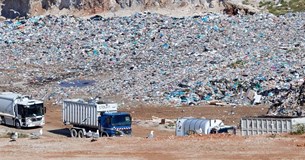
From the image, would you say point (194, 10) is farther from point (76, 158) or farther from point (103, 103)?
point (76, 158)

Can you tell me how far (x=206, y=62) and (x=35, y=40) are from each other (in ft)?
47.0

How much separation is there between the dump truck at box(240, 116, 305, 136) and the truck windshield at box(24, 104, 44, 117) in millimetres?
8693

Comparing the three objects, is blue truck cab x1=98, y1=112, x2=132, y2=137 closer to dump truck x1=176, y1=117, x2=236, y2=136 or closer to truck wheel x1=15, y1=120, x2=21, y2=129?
dump truck x1=176, y1=117, x2=236, y2=136

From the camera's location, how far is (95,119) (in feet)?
101

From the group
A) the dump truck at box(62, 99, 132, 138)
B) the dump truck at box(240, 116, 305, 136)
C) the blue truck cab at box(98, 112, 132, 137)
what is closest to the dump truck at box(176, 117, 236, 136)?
the dump truck at box(240, 116, 305, 136)

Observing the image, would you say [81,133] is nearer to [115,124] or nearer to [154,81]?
[115,124]

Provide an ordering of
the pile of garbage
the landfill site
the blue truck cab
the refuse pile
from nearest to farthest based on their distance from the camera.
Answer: the landfill site, the refuse pile, the blue truck cab, the pile of garbage

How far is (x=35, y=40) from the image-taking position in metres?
55.7

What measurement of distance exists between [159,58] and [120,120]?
56.1ft

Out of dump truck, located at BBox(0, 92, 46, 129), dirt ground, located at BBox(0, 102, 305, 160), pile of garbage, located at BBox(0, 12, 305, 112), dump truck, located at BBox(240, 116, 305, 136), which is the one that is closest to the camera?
dirt ground, located at BBox(0, 102, 305, 160)

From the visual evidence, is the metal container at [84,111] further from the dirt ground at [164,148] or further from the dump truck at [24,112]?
the dirt ground at [164,148]

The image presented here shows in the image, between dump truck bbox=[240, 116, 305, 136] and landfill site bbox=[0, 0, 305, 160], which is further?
dump truck bbox=[240, 116, 305, 136]

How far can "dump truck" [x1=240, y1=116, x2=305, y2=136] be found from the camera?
2678 cm

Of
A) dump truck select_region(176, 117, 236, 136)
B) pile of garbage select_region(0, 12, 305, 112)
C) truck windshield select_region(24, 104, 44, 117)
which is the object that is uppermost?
pile of garbage select_region(0, 12, 305, 112)
